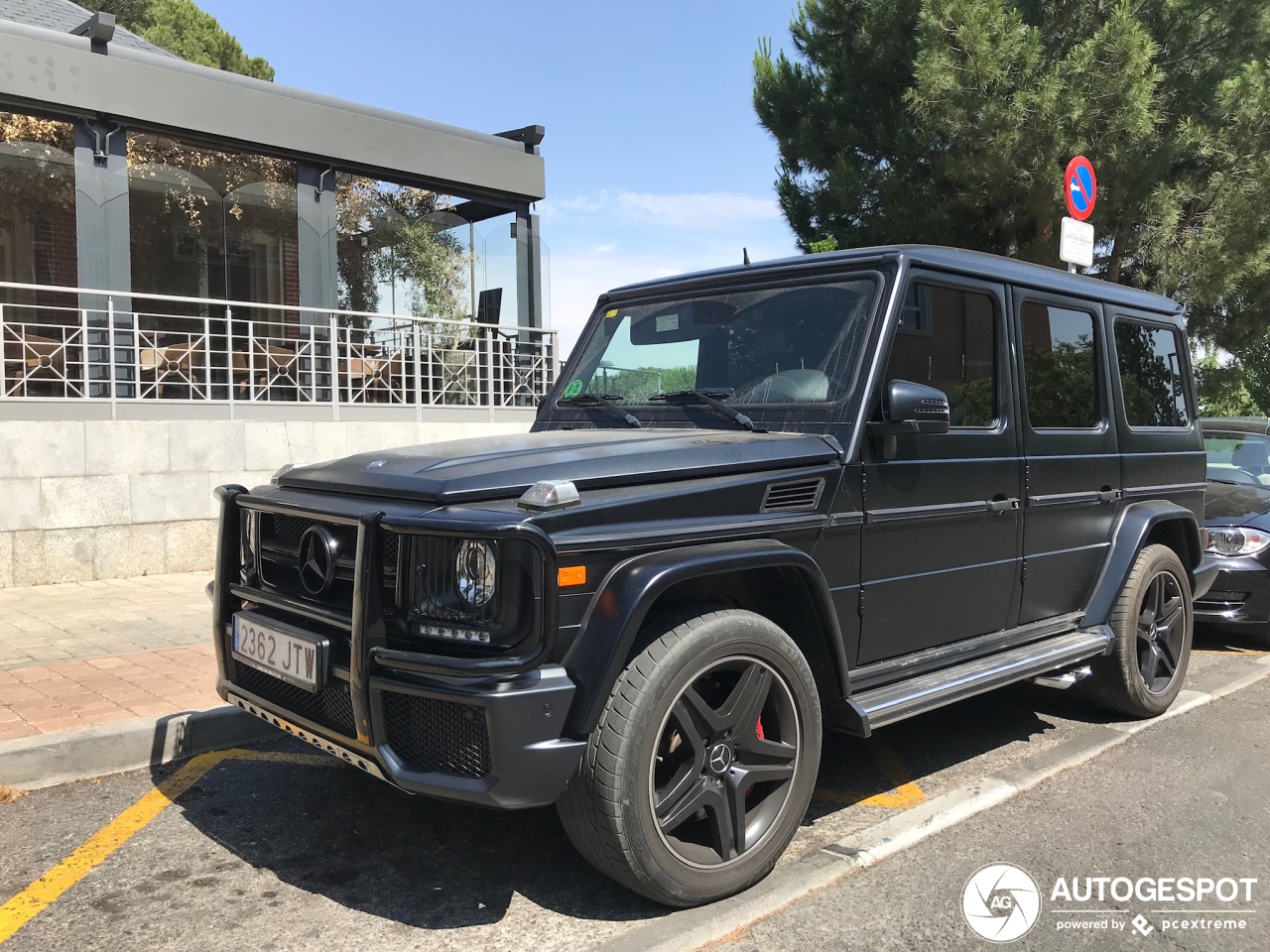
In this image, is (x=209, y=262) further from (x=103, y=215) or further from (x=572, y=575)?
(x=572, y=575)

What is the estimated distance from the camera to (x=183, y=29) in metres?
A: 26.2

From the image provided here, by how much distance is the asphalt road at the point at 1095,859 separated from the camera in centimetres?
293

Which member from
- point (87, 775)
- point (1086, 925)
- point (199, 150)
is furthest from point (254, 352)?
point (1086, 925)

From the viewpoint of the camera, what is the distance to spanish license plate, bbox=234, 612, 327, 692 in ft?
9.85

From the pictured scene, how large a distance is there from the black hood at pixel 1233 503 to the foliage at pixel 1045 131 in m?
5.43

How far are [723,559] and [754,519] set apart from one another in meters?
0.30

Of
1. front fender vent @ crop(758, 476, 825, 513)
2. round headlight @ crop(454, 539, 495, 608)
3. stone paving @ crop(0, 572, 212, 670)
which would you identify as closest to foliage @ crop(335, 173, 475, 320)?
stone paving @ crop(0, 572, 212, 670)

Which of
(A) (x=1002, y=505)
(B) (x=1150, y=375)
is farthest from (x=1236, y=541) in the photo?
(A) (x=1002, y=505)

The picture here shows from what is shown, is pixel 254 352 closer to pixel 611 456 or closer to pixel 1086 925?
pixel 611 456

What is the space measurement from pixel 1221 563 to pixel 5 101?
11.0 metres

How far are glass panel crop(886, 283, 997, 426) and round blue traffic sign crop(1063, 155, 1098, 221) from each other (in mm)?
4785

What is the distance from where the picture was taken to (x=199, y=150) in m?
11.1

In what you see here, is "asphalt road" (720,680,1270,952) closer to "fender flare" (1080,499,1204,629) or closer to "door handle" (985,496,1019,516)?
"fender flare" (1080,499,1204,629)

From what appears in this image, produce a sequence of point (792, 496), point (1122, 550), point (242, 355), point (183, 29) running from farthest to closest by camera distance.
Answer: point (183, 29) < point (242, 355) < point (1122, 550) < point (792, 496)
